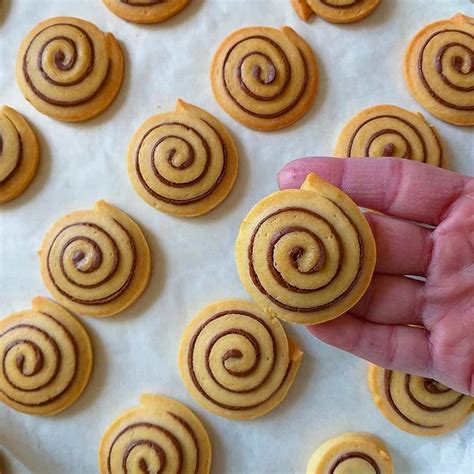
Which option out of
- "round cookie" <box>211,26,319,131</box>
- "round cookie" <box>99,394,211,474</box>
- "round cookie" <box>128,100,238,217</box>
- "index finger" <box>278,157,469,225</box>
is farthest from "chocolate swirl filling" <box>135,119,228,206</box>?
"round cookie" <box>99,394,211,474</box>

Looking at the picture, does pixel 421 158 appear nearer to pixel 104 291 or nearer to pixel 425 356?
pixel 425 356

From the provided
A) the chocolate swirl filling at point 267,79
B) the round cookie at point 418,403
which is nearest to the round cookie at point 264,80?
the chocolate swirl filling at point 267,79

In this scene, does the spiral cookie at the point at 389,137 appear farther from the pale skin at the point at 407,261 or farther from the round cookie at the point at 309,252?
the round cookie at the point at 309,252

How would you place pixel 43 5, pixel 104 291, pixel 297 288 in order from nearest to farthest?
pixel 297 288
pixel 104 291
pixel 43 5

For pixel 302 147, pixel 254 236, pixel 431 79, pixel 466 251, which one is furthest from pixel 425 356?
pixel 431 79

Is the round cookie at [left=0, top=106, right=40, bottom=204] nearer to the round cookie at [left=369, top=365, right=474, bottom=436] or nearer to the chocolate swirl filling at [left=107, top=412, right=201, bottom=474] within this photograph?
the chocolate swirl filling at [left=107, top=412, right=201, bottom=474]
